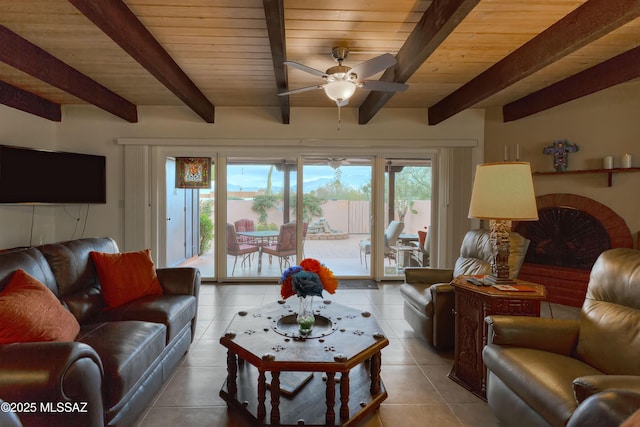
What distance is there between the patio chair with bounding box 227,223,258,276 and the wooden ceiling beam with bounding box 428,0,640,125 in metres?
3.53

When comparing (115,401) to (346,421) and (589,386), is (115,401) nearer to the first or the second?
(346,421)

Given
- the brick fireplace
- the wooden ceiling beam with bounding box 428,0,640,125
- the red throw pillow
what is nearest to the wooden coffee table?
the red throw pillow

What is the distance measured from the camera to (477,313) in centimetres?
205

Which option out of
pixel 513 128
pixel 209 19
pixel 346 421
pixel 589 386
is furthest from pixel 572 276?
pixel 209 19

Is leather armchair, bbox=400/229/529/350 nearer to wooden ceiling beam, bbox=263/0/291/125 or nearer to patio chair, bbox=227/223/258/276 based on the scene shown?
wooden ceiling beam, bbox=263/0/291/125

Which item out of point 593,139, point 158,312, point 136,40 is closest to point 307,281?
point 158,312

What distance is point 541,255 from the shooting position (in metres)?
3.92

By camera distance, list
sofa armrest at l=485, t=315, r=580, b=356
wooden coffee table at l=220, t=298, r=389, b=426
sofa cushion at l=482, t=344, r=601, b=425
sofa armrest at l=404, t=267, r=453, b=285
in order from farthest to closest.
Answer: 1. sofa armrest at l=404, t=267, r=453, b=285
2. sofa armrest at l=485, t=315, r=580, b=356
3. wooden coffee table at l=220, t=298, r=389, b=426
4. sofa cushion at l=482, t=344, r=601, b=425

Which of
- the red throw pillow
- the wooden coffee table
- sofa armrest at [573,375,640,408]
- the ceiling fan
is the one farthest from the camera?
the ceiling fan

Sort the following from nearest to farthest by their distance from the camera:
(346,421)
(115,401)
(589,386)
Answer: (589,386) → (115,401) → (346,421)

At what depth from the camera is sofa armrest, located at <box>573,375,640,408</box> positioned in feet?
3.70

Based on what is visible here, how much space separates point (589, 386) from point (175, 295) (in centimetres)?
260

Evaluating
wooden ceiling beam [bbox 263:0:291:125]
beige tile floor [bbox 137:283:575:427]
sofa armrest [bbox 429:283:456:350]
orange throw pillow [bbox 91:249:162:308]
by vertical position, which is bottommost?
beige tile floor [bbox 137:283:575:427]

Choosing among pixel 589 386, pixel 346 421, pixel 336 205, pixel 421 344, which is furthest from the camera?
pixel 336 205
